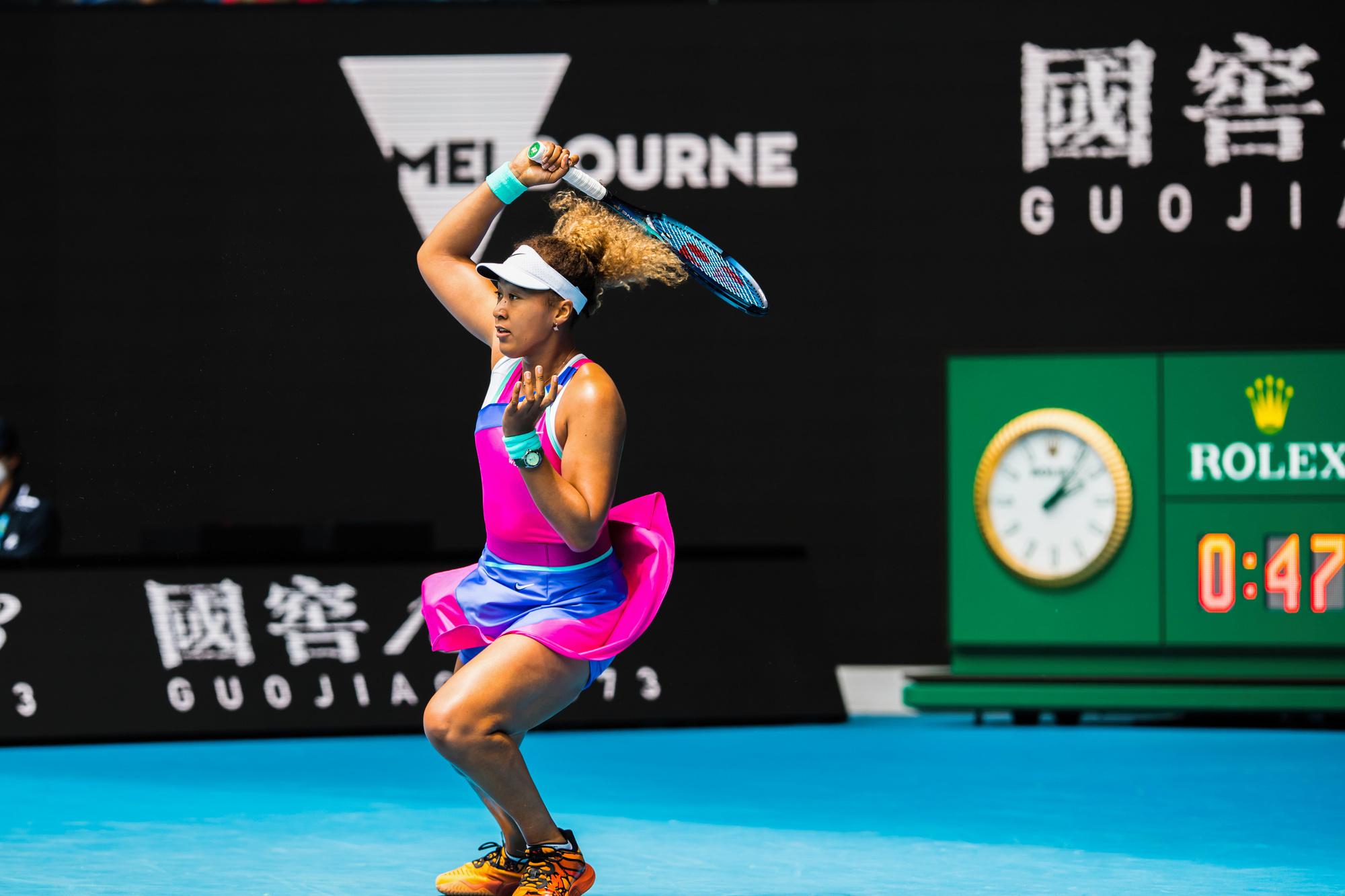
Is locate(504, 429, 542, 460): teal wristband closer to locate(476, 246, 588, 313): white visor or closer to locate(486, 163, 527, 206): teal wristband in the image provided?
locate(476, 246, 588, 313): white visor

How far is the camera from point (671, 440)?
10.4m

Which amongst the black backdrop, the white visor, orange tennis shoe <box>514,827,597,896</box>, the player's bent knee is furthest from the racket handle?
the black backdrop

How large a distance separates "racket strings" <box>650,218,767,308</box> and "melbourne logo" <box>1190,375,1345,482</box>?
4.66 m

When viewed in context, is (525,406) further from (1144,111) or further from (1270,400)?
(1144,111)

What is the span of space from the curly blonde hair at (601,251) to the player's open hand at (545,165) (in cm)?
10

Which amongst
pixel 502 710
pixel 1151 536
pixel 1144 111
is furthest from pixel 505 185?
pixel 1144 111

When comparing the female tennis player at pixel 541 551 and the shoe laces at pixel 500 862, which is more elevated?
the female tennis player at pixel 541 551

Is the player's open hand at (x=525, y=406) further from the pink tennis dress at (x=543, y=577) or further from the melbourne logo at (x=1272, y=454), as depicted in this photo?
the melbourne logo at (x=1272, y=454)

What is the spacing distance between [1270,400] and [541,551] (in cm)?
526

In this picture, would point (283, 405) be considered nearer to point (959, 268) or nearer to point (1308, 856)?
point (959, 268)

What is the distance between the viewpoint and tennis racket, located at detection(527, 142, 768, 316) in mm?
4559

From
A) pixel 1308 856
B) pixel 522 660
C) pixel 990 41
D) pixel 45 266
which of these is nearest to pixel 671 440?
pixel 990 41

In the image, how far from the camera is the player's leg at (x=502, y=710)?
411 centimetres

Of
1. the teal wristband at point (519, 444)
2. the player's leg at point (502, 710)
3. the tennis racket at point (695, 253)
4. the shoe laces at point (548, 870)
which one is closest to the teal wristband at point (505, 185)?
the tennis racket at point (695, 253)
